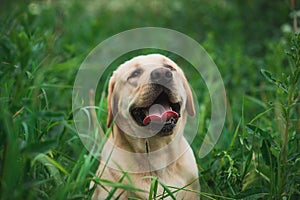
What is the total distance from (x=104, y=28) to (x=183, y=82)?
404 cm

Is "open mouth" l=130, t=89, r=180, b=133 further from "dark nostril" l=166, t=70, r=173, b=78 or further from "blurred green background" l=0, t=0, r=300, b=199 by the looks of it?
"blurred green background" l=0, t=0, r=300, b=199

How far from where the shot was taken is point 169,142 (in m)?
3.01

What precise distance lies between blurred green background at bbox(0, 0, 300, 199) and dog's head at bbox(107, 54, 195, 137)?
0.33m

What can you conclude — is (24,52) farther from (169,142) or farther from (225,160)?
(225,160)

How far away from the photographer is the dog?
2801mm

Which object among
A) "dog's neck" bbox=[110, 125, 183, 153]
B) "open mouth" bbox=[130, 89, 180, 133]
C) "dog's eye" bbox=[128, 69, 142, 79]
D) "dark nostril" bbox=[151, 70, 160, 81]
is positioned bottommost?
"dog's neck" bbox=[110, 125, 183, 153]

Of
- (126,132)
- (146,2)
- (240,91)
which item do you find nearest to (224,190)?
(126,132)

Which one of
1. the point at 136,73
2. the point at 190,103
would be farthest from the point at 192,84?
the point at 136,73

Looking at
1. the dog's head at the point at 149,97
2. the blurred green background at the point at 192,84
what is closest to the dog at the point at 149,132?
the dog's head at the point at 149,97

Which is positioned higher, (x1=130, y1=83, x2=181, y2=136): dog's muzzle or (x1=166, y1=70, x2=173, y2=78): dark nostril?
(x1=166, y1=70, x2=173, y2=78): dark nostril

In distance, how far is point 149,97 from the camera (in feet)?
9.28

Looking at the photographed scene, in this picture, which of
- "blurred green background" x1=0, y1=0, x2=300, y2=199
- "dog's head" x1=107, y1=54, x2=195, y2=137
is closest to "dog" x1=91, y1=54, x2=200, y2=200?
"dog's head" x1=107, y1=54, x2=195, y2=137

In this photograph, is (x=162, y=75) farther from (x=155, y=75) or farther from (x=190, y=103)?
(x=190, y=103)

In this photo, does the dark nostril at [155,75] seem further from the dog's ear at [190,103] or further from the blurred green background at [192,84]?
the blurred green background at [192,84]
